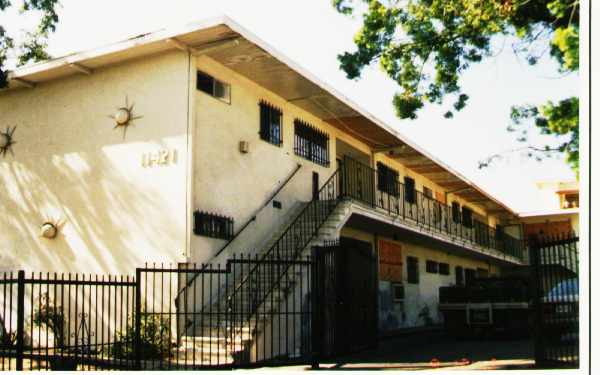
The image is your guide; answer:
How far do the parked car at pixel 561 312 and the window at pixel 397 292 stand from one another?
12823 millimetres

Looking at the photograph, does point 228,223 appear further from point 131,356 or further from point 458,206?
point 458,206

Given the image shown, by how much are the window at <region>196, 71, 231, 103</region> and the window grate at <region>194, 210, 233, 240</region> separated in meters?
2.67

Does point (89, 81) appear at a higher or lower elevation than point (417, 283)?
higher

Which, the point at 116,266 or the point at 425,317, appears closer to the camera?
the point at 116,266

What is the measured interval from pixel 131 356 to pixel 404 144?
13.3 metres

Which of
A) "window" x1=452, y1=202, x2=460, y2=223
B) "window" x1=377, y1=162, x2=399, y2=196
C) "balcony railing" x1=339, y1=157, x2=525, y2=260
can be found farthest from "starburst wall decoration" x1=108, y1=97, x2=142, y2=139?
"window" x1=452, y1=202, x2=460, y2=223

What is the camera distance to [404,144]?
22375 mm

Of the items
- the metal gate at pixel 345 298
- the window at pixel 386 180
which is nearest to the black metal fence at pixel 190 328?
the metal gate at pixel 345 298

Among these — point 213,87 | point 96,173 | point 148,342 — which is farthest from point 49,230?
point 213,87

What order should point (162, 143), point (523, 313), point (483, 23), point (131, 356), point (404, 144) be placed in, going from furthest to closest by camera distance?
point (404, 144)
point (523, 313)
point (162, 143)
point (483, 23)
point (131, 356)

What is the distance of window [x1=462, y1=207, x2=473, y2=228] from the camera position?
33.6 meters
